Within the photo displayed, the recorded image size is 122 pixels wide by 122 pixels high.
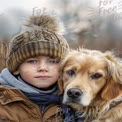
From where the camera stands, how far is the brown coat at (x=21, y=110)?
7.85 ft

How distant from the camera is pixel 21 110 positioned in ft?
7.96

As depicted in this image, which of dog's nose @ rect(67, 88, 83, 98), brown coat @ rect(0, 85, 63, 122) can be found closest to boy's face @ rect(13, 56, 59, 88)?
brown coat @ rect(0, 85, 63, 122)

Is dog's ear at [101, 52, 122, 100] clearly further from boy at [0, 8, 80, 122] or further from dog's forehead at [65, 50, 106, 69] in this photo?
boy at [0, 8, 80, 122]

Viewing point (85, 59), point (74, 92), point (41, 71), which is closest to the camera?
point (74, 92)

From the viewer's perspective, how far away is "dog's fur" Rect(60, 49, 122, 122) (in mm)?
2275

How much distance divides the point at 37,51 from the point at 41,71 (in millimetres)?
114

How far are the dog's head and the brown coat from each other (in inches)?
5.6

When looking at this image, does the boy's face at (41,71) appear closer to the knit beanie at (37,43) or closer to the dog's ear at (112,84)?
the knit beanie at (37,43)

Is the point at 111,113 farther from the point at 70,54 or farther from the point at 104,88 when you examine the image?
the point at 70,54

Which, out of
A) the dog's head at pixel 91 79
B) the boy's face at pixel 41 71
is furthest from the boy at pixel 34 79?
the dog's head at pixel 91 79

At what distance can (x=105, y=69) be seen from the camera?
2326 mm

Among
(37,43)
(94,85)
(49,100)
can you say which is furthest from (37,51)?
(94,85)

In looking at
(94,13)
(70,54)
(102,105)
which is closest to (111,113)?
(102,105)

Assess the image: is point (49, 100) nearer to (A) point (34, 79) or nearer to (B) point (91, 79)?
(A) point (34, 79)
